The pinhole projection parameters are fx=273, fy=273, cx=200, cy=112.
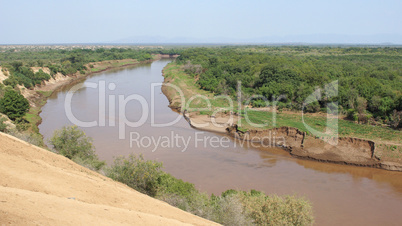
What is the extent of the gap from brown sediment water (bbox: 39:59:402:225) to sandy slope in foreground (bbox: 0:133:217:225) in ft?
27.8

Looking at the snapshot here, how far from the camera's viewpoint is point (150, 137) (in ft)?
96.0

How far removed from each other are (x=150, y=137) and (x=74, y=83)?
42.8 m

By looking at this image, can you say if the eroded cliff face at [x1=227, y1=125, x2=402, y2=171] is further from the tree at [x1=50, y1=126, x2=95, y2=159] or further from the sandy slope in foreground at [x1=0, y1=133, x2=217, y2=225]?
the sandy slope in foreground at [x1=0, y1=133, x2=217, y2=225]

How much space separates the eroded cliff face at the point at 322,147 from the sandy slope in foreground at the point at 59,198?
682 inches

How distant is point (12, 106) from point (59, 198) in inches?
998

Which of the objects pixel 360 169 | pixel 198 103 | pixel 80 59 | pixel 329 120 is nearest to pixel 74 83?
pixel 80 59

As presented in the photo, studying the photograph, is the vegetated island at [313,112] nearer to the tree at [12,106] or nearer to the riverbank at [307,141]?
the riverbank at [307,141]

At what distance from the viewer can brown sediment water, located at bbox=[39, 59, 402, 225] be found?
1755 centimetres

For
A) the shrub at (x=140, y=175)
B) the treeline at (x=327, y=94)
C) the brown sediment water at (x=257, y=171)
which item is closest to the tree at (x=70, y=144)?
the shrub at (x=140, y=175)

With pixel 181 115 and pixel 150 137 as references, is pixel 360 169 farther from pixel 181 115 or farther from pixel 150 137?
pixel 181 115

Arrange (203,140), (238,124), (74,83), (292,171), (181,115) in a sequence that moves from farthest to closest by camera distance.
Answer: (74,83) < (181,115) < (238,124) < (203,140) < (292,171)

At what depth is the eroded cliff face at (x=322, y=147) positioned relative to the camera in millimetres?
23781

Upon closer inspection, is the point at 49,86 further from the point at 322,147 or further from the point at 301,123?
the point at 322,147

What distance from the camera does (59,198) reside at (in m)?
9.29
